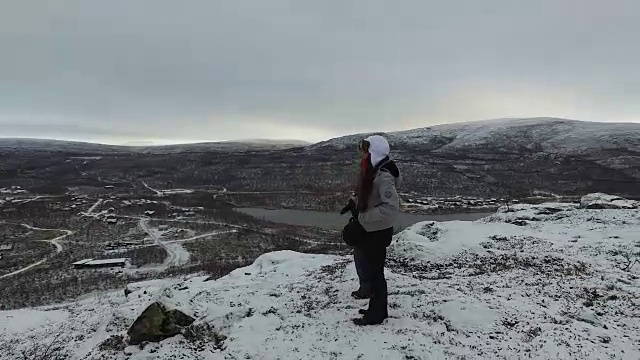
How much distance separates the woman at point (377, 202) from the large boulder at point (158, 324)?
455 centimetres

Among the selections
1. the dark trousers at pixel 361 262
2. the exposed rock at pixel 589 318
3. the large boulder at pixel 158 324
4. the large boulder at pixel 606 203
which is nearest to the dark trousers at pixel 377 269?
the dark trousers at pixel 361 262

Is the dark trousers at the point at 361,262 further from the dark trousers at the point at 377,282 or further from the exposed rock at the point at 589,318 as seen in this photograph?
the exposed rock at the point at 589,318

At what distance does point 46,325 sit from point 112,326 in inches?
228

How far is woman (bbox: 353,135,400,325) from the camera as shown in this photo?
321 inches

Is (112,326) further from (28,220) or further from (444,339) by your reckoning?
(28,220)

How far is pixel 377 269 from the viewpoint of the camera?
8625 mm

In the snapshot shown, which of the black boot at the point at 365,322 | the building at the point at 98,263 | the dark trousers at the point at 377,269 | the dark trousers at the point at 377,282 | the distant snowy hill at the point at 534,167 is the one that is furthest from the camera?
the distant snowy hill at the point at 534,167

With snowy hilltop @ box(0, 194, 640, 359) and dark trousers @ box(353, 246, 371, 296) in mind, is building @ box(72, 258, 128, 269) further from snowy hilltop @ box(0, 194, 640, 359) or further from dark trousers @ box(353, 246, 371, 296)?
dark trousers @ box(353, 246, 371, 296)

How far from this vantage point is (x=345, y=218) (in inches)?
3164

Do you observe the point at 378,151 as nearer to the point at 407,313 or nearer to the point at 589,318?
the point at 407,313

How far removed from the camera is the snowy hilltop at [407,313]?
8.60m

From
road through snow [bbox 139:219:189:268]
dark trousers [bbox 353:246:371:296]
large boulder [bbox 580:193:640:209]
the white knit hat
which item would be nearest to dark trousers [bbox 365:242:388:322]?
dark trousers [bbox 353:246:371:296]

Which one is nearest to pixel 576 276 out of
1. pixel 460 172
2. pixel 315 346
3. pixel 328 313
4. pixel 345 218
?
pixel 328 313

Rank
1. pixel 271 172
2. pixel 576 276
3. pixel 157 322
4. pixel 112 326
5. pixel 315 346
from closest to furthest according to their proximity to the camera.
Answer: pixel 315 346
pixel 157 322
pixel 112 326
pixel 576 276
pixel 271 172
